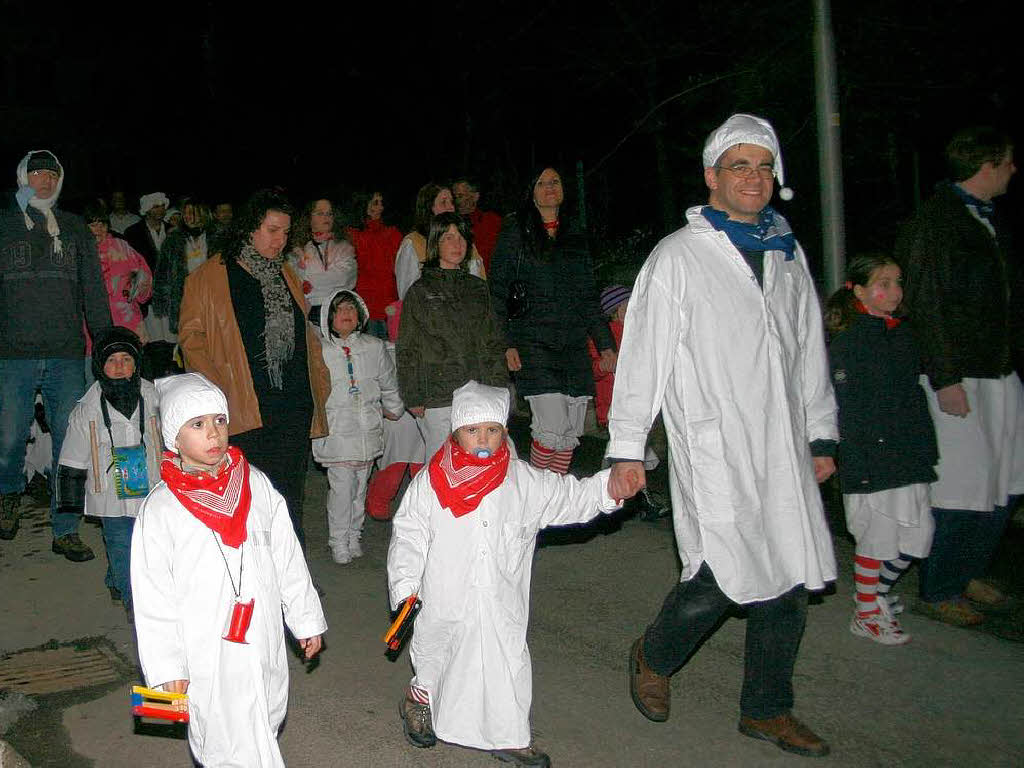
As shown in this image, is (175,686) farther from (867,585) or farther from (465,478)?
(867,585)

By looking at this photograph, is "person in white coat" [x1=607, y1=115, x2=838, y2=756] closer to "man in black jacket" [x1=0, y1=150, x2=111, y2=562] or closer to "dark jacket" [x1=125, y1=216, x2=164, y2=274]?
"man in black jacket" [x1=0, y1=150, x2=111, y2=562]

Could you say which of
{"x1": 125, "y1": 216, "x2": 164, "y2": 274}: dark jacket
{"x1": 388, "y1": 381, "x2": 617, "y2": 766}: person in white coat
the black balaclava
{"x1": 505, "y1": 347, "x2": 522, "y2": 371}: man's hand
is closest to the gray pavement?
{"x1": 388, "y1": 381, "x2": 617, "y2": 766}: person in white coat

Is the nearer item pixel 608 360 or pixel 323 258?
pixel 608 360

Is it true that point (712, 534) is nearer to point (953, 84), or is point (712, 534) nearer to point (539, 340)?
point (539, 340)

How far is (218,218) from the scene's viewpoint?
11922 millimetres

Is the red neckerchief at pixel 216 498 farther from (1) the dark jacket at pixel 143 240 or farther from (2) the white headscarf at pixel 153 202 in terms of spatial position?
(2) the white headscarf at pixel 153 202

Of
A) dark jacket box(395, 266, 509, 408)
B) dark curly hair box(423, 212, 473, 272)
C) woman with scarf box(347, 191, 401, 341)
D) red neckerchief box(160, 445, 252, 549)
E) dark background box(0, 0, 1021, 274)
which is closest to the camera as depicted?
red neckerchief box(160, 445, 252, 549)

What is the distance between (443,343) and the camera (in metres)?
6.52

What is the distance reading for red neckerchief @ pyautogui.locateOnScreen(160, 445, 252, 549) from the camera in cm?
371

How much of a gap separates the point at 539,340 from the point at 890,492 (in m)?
2.38

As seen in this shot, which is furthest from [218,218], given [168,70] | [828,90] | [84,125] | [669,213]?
[84,125]

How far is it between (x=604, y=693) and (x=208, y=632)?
1.92 m

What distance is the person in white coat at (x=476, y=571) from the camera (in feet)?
13.4

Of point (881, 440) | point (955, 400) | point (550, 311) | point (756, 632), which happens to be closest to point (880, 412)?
point (881, 440)
